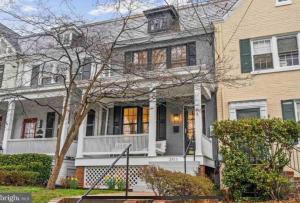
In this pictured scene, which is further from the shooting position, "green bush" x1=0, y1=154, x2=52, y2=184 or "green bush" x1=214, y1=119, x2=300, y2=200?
"green bush" x1=0, y1=154, x2=52, y2=184

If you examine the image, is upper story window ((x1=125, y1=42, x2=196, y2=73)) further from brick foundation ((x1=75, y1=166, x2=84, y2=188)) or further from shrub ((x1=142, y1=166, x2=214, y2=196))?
shrub ((x1=142, y1=166, x2=214, y2=196))

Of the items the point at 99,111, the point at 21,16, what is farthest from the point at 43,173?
the point at 21,16

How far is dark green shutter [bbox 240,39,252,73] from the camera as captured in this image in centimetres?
1336

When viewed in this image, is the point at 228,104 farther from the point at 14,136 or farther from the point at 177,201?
the point at 14,136

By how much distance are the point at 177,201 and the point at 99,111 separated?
10.7m

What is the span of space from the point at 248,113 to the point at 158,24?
6892 millimetres

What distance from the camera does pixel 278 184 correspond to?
8.10 metres

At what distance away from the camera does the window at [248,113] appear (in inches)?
506

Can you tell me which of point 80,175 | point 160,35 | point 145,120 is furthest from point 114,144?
point 160,35

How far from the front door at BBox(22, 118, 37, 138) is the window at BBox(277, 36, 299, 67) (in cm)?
1388

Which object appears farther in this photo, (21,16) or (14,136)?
(14,136)

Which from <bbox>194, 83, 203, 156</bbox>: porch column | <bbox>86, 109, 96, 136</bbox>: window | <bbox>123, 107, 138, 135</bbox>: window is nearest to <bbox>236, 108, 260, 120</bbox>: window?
<bbox>194, 83, 203, 156</bbox>: porch column

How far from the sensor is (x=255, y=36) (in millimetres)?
13594

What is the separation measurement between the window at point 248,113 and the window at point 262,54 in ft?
6.10
